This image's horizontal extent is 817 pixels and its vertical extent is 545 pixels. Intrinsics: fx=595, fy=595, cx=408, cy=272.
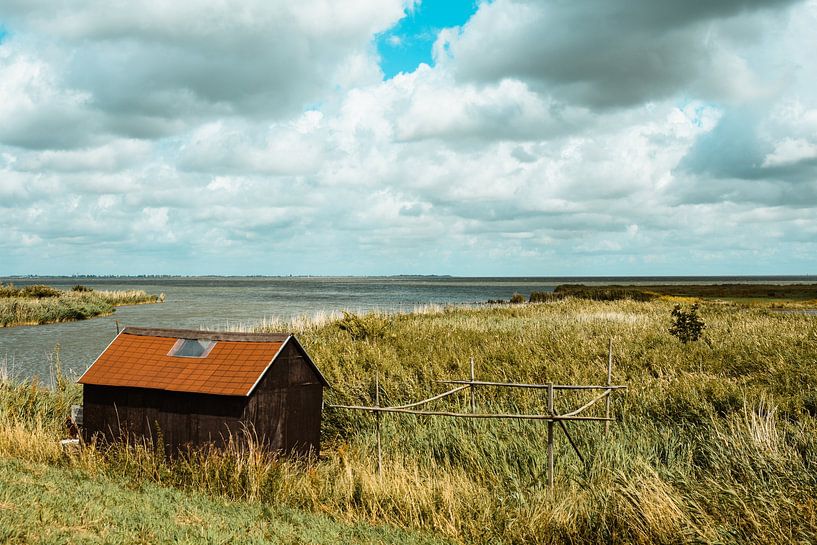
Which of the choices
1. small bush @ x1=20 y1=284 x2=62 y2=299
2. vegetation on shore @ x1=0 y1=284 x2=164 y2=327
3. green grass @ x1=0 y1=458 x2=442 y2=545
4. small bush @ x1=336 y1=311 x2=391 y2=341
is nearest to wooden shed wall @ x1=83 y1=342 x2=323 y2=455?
green grass @ x1=0 y1=458 x2=442 y2=545

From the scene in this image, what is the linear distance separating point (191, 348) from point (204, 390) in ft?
3.88

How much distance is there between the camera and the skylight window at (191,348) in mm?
9086

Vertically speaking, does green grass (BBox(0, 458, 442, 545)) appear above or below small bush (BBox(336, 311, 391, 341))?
below

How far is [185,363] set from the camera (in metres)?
8.90

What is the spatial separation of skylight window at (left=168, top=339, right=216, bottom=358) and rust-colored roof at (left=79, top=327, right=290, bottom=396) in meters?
0.07

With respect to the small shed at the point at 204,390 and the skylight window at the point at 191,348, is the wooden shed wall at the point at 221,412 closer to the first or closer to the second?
the small shed at the point at 204,390

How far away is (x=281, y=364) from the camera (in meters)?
8.68

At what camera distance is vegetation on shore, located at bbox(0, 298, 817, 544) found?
668 cm

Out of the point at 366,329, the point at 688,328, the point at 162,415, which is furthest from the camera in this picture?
the point at 366,329

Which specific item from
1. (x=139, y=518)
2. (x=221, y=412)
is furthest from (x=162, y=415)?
(x=139, y=518)

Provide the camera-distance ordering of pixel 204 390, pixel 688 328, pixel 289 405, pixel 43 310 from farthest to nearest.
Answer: pixel 43 310 → pixel 688 328 → pixel 289 405 → pixel 204 390

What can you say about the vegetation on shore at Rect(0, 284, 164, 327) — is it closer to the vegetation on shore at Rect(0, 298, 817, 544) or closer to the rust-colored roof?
the vegetation on shore at Rect(0, 298, 817, 544)

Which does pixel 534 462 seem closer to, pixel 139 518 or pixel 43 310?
pixel 139 518

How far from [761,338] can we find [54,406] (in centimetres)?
2006
